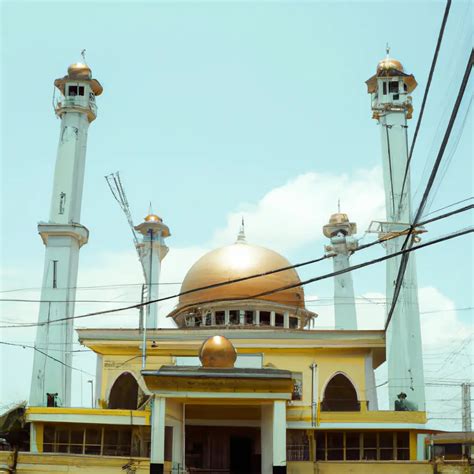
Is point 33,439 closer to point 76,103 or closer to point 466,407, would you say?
point 76,103

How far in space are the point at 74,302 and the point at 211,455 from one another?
1073 centimetres

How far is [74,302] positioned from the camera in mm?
31344

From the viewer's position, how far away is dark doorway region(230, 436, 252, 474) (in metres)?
23.9

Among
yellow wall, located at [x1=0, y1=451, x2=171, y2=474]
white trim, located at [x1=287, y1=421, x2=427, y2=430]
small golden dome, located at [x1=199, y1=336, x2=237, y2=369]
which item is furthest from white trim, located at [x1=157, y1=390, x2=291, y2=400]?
white trim, located at [x1=287, y1=421, x2=427, y2=430]

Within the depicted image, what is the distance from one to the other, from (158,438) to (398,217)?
56.7 feet

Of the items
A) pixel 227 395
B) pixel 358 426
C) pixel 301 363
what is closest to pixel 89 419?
pixel 227 395

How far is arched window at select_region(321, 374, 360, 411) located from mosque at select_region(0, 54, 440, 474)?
0.13 ft

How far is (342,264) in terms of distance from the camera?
36.7m

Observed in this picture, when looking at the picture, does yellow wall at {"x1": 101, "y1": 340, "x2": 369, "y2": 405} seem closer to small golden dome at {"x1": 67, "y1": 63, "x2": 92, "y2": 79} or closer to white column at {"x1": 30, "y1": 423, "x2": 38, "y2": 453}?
white column at {"x1": 30, "y1": 423, "x2": 38, "y2": 453}


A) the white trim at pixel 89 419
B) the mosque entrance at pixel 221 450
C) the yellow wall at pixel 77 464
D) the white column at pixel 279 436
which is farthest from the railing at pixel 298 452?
the white trim at pixel 89 419

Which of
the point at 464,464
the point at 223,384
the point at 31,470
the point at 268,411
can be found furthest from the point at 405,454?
the point at 31,470

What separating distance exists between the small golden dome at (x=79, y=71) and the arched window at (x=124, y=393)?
51.8 feet

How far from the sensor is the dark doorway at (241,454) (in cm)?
2386

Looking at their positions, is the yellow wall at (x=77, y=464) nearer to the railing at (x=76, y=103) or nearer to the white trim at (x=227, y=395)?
the white trim at (x=227, y=395)
